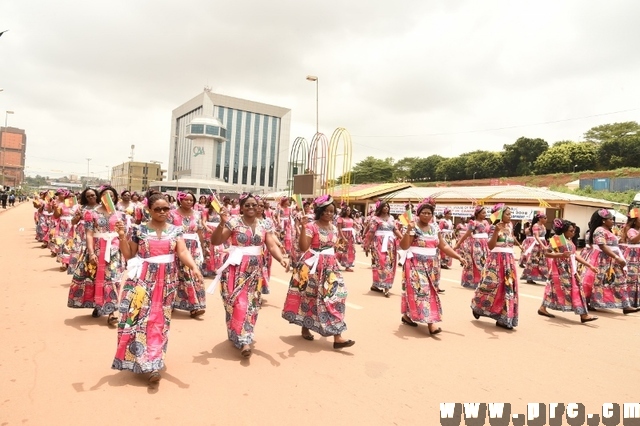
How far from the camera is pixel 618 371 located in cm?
454

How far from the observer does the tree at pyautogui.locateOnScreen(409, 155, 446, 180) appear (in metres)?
68.7

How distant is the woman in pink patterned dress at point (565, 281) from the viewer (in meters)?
6.66

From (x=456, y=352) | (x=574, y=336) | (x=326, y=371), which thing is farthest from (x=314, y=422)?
(x=574, y=336)

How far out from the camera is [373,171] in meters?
69.8

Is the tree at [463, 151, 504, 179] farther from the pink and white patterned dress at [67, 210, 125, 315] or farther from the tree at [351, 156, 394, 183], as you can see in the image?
the pink and white patterned dress at [67, 210, 125, 315]

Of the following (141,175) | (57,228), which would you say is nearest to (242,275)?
(57,228)

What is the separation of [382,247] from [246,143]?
78.0 metres

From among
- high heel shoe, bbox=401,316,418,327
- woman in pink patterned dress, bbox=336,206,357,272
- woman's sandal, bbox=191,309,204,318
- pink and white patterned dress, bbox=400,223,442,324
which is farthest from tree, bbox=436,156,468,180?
woman's sandal, bbox=191,309,204,318

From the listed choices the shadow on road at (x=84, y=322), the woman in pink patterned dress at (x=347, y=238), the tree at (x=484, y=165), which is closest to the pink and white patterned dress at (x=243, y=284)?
the shadow on road at (x=84, y=322)

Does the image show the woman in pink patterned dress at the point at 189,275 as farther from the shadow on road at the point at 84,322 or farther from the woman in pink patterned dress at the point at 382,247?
the woman in pink patterned dress at the point at 382,247

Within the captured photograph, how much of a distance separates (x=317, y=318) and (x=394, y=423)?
1836mm

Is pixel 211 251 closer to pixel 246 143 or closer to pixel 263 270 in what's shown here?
pixel 263 270

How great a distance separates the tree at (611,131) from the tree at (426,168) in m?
20.6

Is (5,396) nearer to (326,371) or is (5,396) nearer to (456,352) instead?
(326,371)
